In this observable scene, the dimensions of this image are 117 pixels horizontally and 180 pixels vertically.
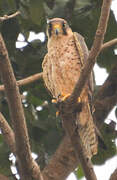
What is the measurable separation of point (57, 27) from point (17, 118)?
5.43 feet

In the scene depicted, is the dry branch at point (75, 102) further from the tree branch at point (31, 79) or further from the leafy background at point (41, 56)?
the leafy background at point (41, 56)

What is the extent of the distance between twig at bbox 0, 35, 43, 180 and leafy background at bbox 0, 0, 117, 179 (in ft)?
3.24

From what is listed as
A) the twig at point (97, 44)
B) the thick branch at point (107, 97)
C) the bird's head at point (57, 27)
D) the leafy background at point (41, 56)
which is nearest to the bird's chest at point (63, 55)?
the bird's head at point (57, 27)

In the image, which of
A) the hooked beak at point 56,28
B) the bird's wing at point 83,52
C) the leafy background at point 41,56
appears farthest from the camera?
the hooked beak at point 56,28

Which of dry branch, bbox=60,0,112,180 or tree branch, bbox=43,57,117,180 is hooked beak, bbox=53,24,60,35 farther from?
dry branch, bbox=60,0,112,180

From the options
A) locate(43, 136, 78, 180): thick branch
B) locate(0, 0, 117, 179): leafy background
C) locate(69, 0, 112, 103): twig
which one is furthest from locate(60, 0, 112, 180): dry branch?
locate(0, 0, 117, 179): leafy background

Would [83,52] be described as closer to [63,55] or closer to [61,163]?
[63,55]

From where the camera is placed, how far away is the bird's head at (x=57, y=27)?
4344 mm

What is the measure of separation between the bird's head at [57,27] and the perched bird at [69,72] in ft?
0.10

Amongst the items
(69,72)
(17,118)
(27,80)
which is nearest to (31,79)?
(27,80)

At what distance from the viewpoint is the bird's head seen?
4344 millimetres

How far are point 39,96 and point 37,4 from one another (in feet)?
3.10

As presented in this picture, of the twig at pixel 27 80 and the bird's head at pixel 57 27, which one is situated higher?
the bird's head at pixel 57 27

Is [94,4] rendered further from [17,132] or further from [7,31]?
[17,132]
